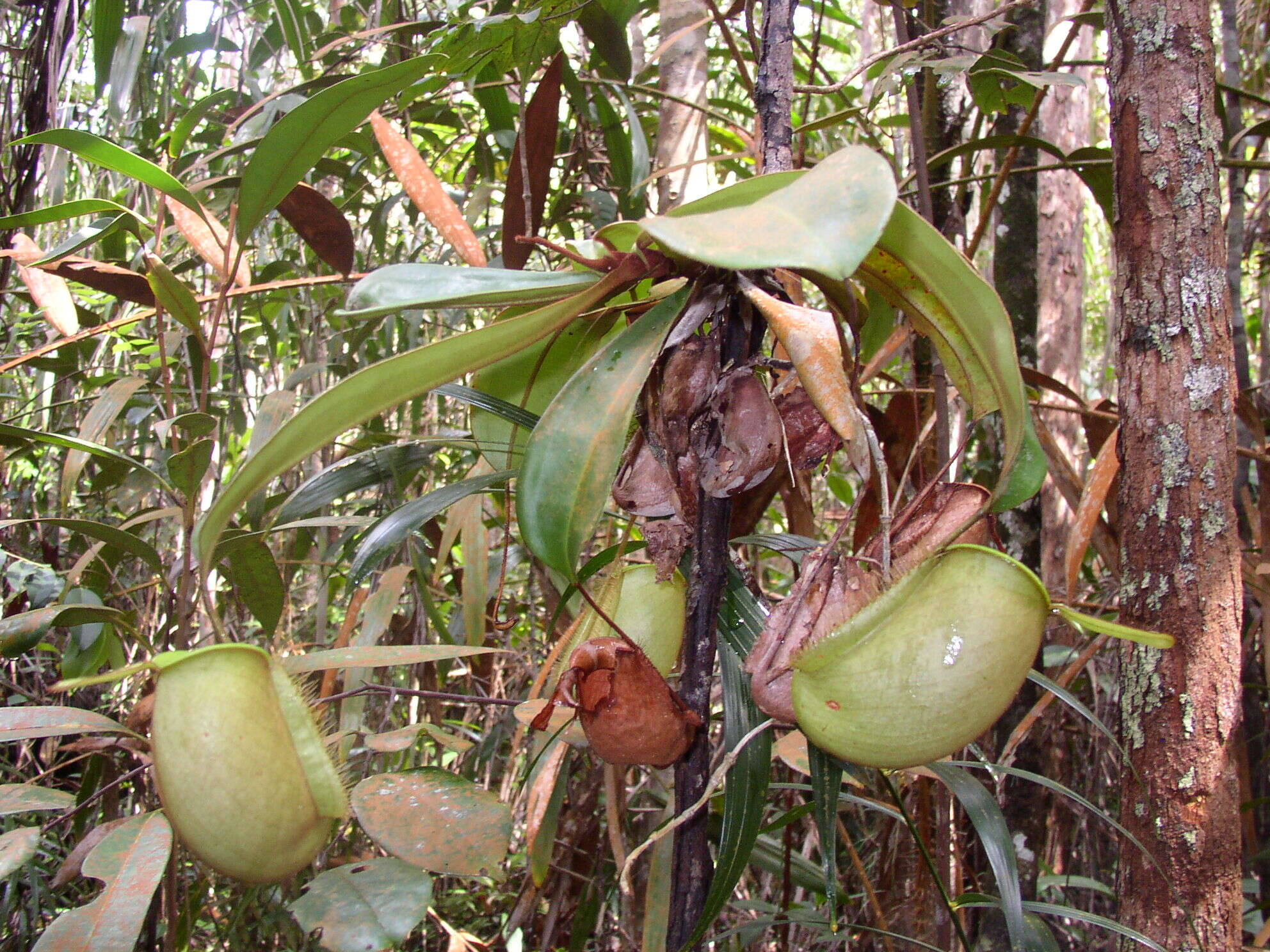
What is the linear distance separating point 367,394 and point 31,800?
1.36 feet

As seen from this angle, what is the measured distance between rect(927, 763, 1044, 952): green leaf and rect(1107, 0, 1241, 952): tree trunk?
142mm

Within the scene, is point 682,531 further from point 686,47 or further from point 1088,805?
point 686,47

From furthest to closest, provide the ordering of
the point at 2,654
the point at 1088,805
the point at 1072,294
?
1. the point at 1072,294
2. the point at 2,654
3. the point at 1088,805

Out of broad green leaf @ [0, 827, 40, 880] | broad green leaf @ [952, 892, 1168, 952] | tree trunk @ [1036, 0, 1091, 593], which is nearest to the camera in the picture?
broad green leaf @ [0, 827, 40, 880]

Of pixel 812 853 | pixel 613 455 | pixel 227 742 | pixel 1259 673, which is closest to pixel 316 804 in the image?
pixel 227 742

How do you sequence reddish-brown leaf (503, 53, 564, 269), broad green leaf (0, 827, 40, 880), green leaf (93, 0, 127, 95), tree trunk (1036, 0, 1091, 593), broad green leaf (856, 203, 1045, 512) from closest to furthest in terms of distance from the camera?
broad green leaf (856, 203, 1045, 512), broad green leaf (0, 827, 40, 880), reddish-brown leaf (503, 53, 564, 269), green leaf (93, 0, 127, 95), tree trunk (1036, 0, 1091, 593)

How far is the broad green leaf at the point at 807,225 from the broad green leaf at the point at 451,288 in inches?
3.9

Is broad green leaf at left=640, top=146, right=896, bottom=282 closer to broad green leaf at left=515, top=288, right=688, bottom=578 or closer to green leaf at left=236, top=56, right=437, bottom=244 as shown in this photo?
broad green leaf at left=515, top=288, right=688, bottom=578

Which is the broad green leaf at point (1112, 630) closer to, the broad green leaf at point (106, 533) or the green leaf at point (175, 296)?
the green leaf at point (175, 296)

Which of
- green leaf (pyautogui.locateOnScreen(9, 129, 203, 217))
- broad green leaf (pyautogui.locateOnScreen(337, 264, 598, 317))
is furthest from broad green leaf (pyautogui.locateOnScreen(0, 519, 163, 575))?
broad green leaf (pyautogui.locateOnScreen(337, 264, 598, 317))

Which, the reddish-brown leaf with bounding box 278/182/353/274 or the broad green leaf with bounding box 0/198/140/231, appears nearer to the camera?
the broad green leaf with bounding box 0/198/140/231

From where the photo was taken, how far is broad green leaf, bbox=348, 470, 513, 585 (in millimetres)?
696

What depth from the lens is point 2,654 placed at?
2.65 ft

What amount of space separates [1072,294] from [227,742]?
2.18 metres
